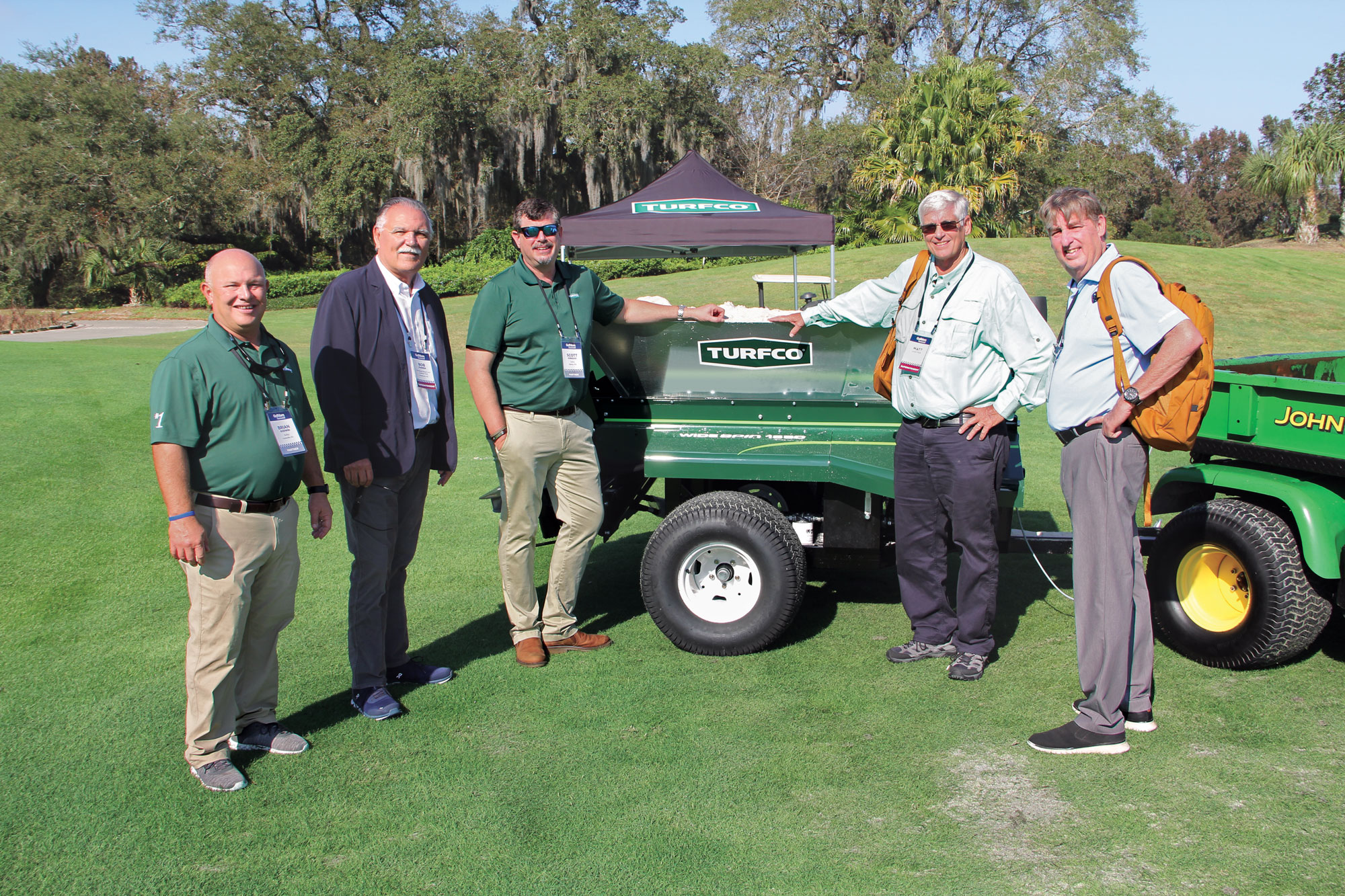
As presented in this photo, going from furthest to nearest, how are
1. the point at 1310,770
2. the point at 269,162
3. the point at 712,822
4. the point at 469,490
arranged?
the point at 269,162 < the point at 469,490 < the point at 1310,770 < the point at 712,822

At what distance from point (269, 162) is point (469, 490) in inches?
1474

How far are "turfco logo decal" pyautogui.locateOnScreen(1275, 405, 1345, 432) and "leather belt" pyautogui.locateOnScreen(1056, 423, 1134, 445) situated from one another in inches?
42.6

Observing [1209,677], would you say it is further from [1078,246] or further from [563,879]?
[563,879]

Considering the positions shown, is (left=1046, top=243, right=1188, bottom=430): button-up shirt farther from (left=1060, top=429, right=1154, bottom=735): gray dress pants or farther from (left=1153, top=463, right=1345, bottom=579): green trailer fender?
(left=1153, top=463, right=1345, bottom=579): green trailer fender

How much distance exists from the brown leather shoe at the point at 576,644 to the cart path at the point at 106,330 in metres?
18.7

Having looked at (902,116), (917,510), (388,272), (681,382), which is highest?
(902,116)

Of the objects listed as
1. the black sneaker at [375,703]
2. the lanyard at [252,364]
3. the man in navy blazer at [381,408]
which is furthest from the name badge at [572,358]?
the black sneaker at [375,703]

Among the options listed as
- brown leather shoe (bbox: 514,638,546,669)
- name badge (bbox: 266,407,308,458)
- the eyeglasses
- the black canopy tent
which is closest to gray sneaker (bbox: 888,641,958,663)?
brown leather shoe (bbox: 514,638,546,669)

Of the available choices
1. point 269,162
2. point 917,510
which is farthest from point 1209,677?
point 269,162

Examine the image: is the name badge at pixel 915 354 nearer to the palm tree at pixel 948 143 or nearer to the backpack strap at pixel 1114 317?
the backpack strap at pixel 1114 317

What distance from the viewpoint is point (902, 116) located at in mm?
30375

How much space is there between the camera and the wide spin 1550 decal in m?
4.68

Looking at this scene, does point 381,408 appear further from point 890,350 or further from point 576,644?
point 890,350

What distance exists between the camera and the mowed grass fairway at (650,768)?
280cm
